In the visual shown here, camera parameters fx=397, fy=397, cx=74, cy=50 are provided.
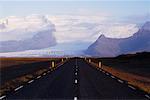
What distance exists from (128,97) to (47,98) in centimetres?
376

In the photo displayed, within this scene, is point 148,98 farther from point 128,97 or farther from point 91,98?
point 91,98

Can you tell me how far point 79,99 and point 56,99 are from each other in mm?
996

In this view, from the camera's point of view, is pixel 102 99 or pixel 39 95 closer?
pixel 102 99

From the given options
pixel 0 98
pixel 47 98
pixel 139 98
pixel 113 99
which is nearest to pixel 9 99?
pixel 0 98

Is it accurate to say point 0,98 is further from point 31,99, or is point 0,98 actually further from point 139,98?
point 139,98

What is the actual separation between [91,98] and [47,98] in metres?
1.95

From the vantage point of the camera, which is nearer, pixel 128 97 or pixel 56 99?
pixel 56 99

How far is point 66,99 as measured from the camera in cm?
1719

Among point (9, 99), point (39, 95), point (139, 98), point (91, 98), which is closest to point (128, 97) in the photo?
point (139, 98)

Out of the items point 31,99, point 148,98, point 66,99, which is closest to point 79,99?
point 66,99

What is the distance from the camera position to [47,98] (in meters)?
17.4

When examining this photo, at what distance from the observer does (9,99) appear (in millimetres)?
17016

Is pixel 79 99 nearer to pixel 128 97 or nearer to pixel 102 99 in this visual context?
pixel 102 99

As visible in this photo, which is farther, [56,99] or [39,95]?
[39,95]
